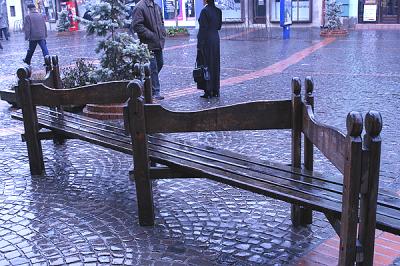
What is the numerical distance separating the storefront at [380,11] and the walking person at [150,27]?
18.2 metres

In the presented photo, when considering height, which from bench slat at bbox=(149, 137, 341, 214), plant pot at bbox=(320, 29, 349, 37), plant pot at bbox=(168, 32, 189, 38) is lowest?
bench slat at bbox=(149, 137, 341, 214)

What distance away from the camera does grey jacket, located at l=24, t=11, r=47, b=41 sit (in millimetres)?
14664

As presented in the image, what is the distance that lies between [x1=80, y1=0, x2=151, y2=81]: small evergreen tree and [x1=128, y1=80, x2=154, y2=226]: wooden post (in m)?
3.98

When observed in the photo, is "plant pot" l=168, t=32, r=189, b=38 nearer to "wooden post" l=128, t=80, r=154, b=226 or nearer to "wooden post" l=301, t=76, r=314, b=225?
"wooden post" l=128, t=80, r=154, b=226

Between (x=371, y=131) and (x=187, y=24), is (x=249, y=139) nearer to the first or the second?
(x=371, y=131)

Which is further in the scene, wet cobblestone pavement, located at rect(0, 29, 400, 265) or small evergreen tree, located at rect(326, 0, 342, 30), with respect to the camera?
small evergreen tree, located at rect(326, 0, 342, 30)

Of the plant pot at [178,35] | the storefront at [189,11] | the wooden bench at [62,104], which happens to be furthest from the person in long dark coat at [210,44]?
the storefront at [189,11]

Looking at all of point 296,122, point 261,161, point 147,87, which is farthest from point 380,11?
point 261,161

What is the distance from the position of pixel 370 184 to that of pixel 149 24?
6968mm

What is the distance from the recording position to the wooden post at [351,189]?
252 centimetres

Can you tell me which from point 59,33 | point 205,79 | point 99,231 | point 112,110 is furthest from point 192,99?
point 59,33

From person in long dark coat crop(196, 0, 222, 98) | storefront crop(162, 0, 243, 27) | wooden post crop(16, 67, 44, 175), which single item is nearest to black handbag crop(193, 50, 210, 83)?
person in long dark coat crop(196, 0, 222, 98)

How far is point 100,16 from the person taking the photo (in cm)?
803

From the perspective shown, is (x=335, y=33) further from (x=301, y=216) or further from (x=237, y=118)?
(x=237, y=118)
